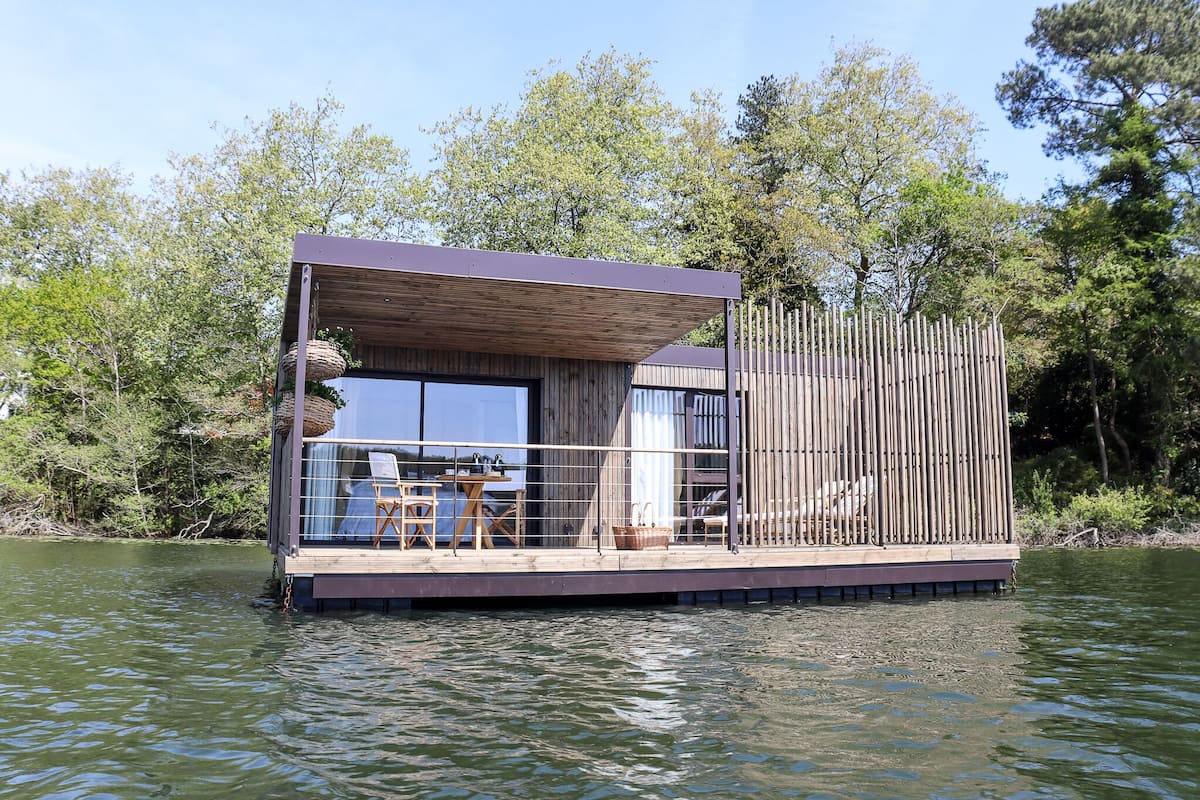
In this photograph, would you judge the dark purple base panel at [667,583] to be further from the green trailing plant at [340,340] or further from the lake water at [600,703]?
the green trailing plant at [340,340]

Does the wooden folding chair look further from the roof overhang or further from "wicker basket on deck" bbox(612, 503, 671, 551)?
"wicker basket on deck" bbox(612, 503, 671, 551)

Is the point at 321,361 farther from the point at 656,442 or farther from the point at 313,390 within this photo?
the point at 656,442

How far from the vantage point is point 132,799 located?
123 inches

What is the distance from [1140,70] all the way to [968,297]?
6.66 meters

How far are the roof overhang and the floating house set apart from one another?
0.03 m

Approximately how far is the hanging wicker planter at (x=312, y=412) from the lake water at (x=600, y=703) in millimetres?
1619

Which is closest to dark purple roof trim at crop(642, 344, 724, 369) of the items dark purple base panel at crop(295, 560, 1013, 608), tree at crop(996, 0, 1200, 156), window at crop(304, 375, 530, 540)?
window at crop(304, 375, 530, 540)

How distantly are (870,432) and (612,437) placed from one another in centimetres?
334

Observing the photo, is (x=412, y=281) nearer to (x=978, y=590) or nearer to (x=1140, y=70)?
(x=978, y=590)

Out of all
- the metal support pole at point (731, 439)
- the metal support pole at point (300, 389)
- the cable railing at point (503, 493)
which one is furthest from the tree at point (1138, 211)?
the metal support pole at point (300, 389)

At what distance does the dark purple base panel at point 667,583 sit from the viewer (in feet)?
23.5

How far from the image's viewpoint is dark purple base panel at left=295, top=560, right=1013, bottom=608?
23.5 feet

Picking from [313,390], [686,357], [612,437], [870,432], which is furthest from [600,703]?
[686,357]

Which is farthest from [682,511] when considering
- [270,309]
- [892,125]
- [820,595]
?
[892,125]
